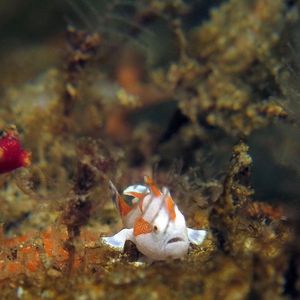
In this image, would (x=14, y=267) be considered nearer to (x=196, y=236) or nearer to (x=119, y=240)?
(x=119, y=240)

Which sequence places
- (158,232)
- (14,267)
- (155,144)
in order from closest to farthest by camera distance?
(158,232)
(14,267)
(155,144)

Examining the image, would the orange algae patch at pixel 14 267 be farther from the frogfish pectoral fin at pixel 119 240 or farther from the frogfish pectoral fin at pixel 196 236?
the frogfish pectoral fin at pixel 196 236

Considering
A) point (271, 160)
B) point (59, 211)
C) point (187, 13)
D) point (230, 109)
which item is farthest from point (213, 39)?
point (59, 211)

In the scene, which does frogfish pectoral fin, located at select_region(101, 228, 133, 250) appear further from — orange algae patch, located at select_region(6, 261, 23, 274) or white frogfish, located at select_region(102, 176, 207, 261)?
orange algae patch, located at select_region(6, 261, 23, 274)

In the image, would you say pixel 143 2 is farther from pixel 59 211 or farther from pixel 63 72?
pixel 59 211

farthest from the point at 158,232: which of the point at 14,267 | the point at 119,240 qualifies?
the point at 14,267

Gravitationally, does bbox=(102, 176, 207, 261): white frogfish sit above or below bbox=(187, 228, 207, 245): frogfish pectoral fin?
above

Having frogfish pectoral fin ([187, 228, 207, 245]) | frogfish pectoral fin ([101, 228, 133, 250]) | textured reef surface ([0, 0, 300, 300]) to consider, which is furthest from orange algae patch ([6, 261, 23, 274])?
frogfish pectoral fin ([187, 228, 207, 245])
